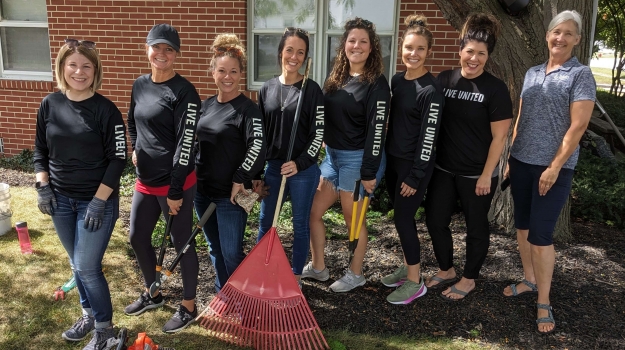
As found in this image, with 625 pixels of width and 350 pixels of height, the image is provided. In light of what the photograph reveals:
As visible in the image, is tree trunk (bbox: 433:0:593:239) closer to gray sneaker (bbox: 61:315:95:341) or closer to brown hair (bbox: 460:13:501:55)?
brown hair (bbox: 460:13:501:55)

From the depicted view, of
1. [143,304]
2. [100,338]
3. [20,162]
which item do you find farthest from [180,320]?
[20,162]

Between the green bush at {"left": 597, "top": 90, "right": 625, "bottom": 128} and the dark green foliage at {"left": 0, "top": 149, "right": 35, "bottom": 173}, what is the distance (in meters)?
11.5

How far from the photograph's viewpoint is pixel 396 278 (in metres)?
3.99

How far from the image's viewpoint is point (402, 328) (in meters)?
3.43

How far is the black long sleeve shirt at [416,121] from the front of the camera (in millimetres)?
3281

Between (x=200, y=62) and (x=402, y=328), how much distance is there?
4.71 metres

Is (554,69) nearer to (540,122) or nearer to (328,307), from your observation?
(540,122)

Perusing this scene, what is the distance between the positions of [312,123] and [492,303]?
1.85 meters

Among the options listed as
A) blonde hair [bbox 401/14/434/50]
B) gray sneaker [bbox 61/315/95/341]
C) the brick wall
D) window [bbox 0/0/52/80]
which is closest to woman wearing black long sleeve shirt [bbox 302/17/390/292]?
blonde hair [bbox 401/14/434/50]

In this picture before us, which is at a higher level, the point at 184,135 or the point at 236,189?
the point at 184,135

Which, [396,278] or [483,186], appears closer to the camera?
[483,186]

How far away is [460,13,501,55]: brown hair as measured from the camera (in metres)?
3.27

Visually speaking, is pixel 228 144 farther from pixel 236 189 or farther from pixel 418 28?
pixel 418 28

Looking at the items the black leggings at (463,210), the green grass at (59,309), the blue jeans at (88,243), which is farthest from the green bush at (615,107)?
the blue jeans at (88,243)
